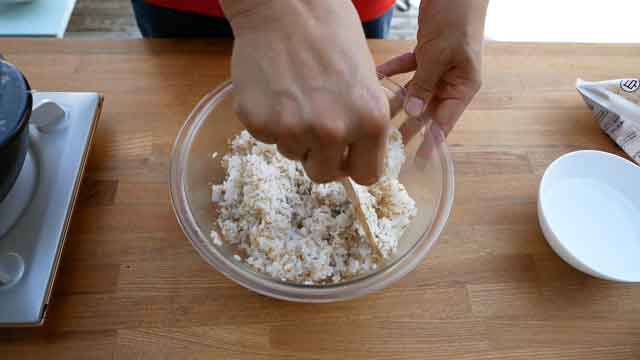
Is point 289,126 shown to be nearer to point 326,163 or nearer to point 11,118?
point 326,163

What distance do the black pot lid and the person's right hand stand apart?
0.28m

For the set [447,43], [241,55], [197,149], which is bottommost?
[197,149]

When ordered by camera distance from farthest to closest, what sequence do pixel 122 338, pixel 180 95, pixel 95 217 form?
pixel 180 95 < pixel 95 217 < pixel 122 338

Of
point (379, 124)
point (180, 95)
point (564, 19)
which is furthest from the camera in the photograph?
point (564, 19)

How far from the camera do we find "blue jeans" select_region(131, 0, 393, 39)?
0.97 meters

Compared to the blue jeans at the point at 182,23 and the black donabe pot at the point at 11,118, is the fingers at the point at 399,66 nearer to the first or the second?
the blue jeans at the point at 182,23

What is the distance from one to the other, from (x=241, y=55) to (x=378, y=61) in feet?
1.66

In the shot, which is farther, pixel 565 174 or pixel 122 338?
pixel 565 174

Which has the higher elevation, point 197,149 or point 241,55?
point 241,55

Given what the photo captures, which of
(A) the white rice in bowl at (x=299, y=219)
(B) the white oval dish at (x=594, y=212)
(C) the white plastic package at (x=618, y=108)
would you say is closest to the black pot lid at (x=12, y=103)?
(A) the white rice in bowl at (x=299, y=219)

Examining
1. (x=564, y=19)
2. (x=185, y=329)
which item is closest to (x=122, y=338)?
(x=185, y=329)

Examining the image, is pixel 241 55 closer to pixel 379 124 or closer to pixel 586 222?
pixel 379 124

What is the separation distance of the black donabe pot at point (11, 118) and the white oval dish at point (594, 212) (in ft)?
2.38

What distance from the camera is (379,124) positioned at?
496 mm
